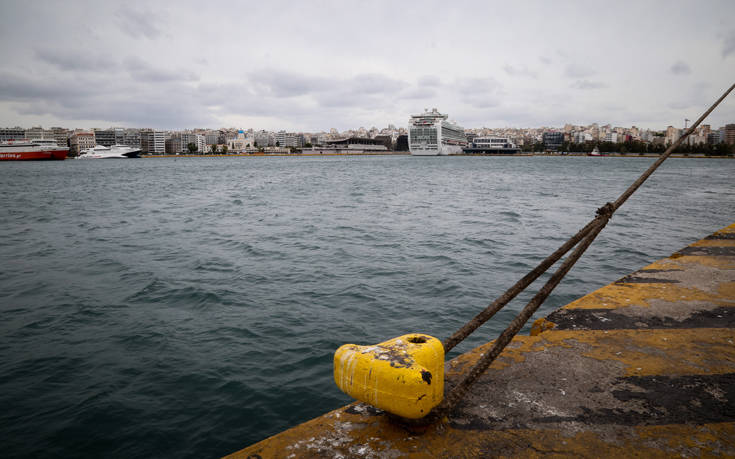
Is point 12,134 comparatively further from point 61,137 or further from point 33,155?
point 33,155

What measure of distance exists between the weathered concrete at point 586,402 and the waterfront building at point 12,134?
9771 inches

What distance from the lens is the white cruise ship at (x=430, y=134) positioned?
127 metres

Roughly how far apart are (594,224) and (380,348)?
2.04 m

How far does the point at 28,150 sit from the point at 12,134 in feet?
428

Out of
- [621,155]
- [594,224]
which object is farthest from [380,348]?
[621,155]

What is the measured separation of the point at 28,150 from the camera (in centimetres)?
9781

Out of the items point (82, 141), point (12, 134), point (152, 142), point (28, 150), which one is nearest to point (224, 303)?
point (28, 150)

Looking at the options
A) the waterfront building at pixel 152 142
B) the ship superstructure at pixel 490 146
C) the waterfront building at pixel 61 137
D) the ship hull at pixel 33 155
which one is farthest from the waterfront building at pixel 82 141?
the ship superstructure at pixel 490 146

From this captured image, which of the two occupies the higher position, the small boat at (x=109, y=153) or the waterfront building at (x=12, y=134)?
the waterfront building at (x=12, y=134)

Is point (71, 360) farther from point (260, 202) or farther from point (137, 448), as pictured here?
point (260, 202)

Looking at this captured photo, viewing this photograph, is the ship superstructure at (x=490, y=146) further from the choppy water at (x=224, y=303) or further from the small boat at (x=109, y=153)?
the choppy water at (x=224, y=303)

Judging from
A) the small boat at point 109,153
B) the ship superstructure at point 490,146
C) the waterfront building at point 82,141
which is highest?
the waterfront building at point 82,141

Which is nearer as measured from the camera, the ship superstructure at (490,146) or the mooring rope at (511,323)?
the mooring rope at (511,323)

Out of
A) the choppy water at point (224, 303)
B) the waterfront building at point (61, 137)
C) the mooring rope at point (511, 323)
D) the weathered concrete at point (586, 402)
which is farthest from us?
the waterfront building at point (61, 137)
